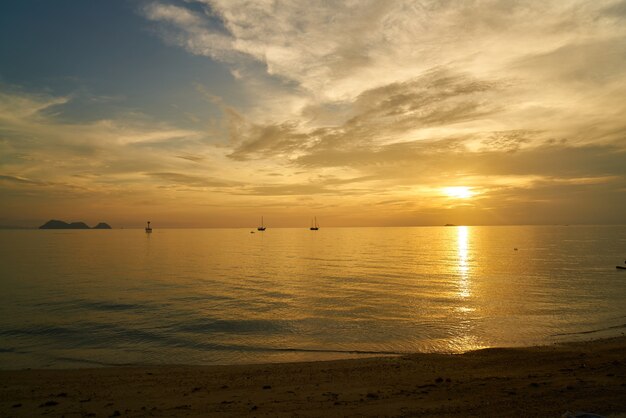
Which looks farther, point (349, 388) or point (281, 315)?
point (281, 315)

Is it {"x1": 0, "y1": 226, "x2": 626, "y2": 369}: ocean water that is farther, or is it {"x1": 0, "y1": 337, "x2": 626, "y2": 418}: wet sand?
{"x1": 0, "y1": 226, "x2": 626, "y2": 369}: ocean water

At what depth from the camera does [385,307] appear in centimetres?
3312

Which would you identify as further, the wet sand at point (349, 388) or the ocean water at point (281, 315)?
the ocean water at point (281, 315)

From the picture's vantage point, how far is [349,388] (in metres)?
13.7

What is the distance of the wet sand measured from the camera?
11.4m

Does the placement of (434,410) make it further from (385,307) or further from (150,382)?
(385,307)

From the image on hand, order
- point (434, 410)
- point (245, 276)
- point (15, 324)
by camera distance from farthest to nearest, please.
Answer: point (245, 276)
point (15, 324)
point (434, 410)

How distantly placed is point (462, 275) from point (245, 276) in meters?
33.7


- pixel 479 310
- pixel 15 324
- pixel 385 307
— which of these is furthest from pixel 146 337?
pixel 479 310

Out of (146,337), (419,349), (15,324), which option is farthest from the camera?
(15,324)

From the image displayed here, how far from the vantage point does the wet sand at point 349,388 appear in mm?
11367

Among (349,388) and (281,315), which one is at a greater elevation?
(349,388)

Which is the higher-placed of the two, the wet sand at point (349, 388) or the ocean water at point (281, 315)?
the wet sand at point (349, 388)

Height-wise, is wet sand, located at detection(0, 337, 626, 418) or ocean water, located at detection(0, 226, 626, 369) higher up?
wet sand, located at detection(0, 337, 626, 418)
